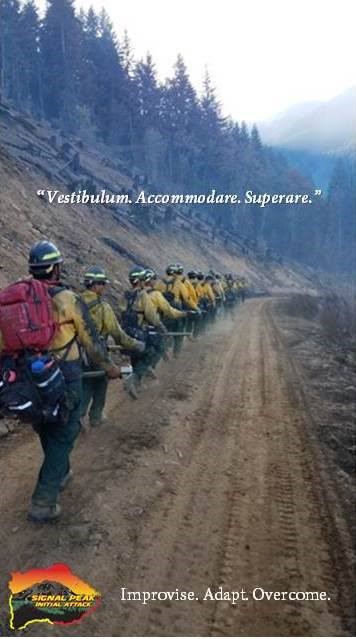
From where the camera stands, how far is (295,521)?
5.52 m

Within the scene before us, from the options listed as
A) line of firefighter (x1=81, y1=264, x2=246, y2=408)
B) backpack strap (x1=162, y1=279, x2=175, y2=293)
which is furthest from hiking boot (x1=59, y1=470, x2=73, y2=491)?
backpack strap (x1=162, y1=279, x2=175, y2=293)

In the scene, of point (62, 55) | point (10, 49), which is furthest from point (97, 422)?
point (10, 49)

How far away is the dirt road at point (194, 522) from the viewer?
13.5 feet

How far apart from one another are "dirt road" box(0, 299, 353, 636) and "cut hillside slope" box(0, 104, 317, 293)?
8.08 metres

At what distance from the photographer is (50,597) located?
4.26 metres

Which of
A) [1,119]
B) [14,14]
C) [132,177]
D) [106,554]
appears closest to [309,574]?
[106,554]

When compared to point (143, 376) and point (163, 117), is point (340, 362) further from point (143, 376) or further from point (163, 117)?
point (163, 117)

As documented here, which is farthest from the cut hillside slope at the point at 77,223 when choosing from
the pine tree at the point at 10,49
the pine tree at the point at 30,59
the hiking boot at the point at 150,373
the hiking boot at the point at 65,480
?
the pine tree at the point at 10,49

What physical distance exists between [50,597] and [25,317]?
2185 millimetres

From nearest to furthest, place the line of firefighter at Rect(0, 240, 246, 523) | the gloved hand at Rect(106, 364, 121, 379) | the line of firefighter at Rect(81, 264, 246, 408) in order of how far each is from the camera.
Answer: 1. the line of firefighter at Rect(0, 240, 246, 523)
2. the gloved hand at Rect(106, 364, 121, 379)
3. the line of firefighter at Rect(81, 264, 246, 408)

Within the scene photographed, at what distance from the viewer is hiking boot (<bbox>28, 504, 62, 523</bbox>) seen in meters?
5.33

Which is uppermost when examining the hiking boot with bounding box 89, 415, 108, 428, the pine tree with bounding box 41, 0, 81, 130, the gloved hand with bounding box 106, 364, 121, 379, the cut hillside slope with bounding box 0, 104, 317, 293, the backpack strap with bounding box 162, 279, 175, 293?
the pine tree with bounding box 41, 0, 81, 130

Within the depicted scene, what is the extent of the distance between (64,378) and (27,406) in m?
0.56

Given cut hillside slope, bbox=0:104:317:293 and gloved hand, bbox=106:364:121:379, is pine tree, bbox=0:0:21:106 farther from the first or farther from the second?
gloved hand, bbox=106:364:121:379
